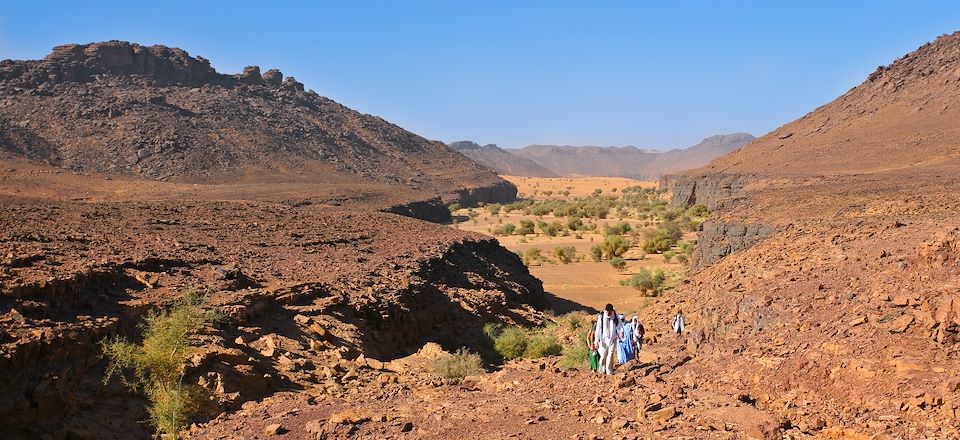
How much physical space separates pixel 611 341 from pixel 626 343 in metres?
0.54

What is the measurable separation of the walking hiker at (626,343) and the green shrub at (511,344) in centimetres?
356

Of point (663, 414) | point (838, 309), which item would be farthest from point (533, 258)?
point (663, 414)

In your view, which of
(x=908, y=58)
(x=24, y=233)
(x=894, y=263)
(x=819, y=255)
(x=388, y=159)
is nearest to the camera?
(x=894, y=263)

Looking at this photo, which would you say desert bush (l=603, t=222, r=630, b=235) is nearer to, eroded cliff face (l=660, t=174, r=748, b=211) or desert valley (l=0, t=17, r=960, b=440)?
eroded cliff face (l=660, t=174, r=748, b=211)

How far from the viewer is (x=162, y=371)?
364 inches

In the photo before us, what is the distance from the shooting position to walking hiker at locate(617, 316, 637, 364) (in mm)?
10375

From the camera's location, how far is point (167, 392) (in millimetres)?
8898

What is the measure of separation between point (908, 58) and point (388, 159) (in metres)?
46.9

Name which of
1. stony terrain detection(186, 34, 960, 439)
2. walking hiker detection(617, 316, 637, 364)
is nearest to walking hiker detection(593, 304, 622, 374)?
walking hiker detection(617, 316, 637, 364)

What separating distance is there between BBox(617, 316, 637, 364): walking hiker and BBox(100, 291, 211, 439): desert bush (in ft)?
17.0

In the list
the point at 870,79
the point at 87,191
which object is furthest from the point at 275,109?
the point at 870,79

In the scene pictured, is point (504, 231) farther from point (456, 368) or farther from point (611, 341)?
point (611, 341)

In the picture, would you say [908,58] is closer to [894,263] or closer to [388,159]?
[388,159]

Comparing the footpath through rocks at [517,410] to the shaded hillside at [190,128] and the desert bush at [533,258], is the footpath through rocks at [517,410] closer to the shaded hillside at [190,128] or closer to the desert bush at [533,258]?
the desert bush at [533,258]
